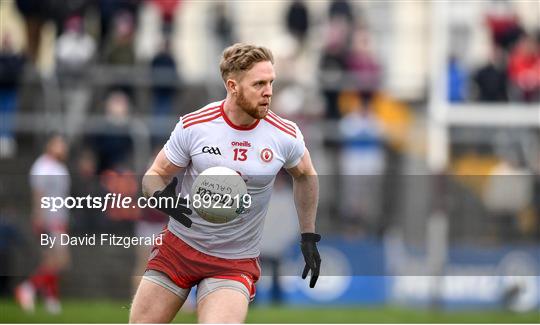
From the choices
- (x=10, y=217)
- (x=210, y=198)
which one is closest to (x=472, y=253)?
(x=10, y=217)

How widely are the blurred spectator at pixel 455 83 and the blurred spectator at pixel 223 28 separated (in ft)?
10.7

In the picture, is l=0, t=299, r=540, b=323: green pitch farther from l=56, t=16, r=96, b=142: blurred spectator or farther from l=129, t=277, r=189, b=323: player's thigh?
l=129, t=277, r=189, b=323: player's thigh

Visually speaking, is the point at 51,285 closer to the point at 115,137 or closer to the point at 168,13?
the point at 115,137

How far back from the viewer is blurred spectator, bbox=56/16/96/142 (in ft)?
62.2

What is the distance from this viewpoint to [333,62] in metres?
20.2

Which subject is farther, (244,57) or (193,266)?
(193,266)

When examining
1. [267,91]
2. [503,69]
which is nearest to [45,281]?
[503,69]

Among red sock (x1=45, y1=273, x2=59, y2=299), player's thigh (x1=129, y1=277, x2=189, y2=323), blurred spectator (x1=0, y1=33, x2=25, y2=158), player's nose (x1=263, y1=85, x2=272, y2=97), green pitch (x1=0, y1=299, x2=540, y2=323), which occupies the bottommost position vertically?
green pitch (x1=0, y1=299, x2=540, y2=323)

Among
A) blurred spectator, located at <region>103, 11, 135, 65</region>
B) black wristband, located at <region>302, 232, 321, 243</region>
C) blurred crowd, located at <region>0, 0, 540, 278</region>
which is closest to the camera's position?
black wristband, located at <region>302, 232, 321, 243</region>

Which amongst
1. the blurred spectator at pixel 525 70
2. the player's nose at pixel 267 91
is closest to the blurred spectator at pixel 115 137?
the blurred spectator at pixel 525 70

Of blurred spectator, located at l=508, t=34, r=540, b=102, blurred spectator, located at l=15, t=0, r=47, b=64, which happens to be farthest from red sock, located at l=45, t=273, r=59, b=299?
blurred spectator, located at l=508, t=34, r=540, b=102

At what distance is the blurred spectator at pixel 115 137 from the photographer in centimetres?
1847

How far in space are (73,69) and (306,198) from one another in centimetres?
1091

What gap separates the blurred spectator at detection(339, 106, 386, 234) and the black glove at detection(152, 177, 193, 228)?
9.81m
